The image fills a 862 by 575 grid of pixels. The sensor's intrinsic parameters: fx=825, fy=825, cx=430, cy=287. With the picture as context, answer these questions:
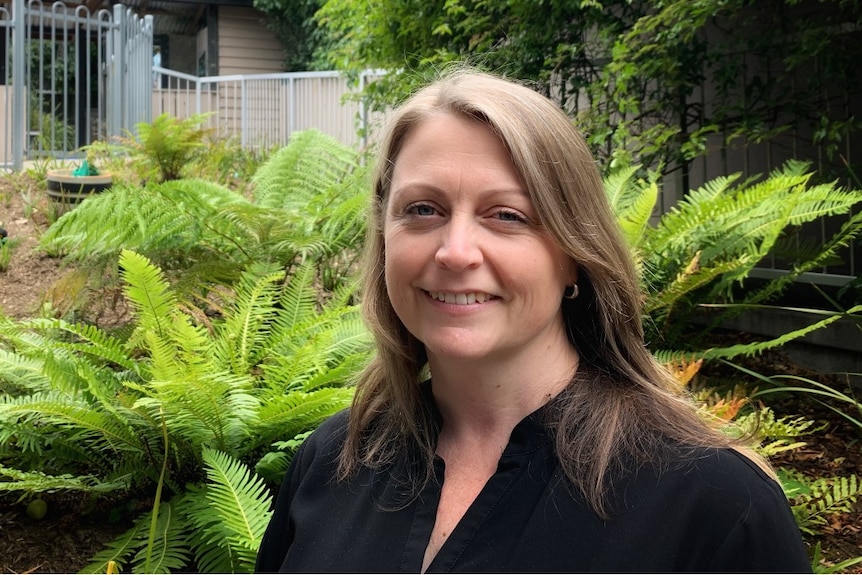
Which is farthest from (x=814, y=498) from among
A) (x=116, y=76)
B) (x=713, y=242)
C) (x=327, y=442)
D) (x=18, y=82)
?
(x=116, y=76)

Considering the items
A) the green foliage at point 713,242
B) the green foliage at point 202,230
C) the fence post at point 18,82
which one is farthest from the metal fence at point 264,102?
the green foliage at point 713,242

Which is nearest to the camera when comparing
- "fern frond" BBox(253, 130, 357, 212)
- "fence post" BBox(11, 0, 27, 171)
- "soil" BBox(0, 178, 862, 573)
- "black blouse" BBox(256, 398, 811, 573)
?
"black blouse" BBox(256, 398, 811, 573)

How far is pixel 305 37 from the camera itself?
63.0 ft

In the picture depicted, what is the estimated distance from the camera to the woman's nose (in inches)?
55.2

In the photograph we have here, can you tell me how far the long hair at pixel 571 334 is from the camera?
1399 mm

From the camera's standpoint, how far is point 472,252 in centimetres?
141

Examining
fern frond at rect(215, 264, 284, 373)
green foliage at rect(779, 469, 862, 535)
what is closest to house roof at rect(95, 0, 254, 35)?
fern frond at rect(215, 264, 284, 373)

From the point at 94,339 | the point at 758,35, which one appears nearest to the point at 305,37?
the point at 758,35

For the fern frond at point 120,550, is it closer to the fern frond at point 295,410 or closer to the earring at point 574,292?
the fern frond at point 295,410

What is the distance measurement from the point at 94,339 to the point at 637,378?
8.66 feet

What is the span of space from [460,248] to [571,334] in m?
0.36

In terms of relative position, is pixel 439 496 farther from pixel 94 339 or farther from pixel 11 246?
pixel 11 246

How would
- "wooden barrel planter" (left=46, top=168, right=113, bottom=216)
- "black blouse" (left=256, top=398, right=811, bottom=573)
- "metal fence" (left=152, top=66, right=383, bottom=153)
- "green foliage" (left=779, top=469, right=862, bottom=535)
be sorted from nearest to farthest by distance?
"black blouse" (left=256, top=398, right=811, bottom=573) → "green foliage" (left=779, top=469, right=862, bottom=535) → "wooden barrel planter" (left=46, top=168, right=113, bottom=216) → "metal fence" (left=152, top=66, right=383, bottom=153)

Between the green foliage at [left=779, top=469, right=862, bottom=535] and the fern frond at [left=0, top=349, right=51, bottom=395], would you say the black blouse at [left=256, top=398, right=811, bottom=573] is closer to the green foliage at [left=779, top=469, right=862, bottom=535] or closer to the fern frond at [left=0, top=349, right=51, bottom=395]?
the green foliage at [left=779, top=469, right=862, bottom=535]
